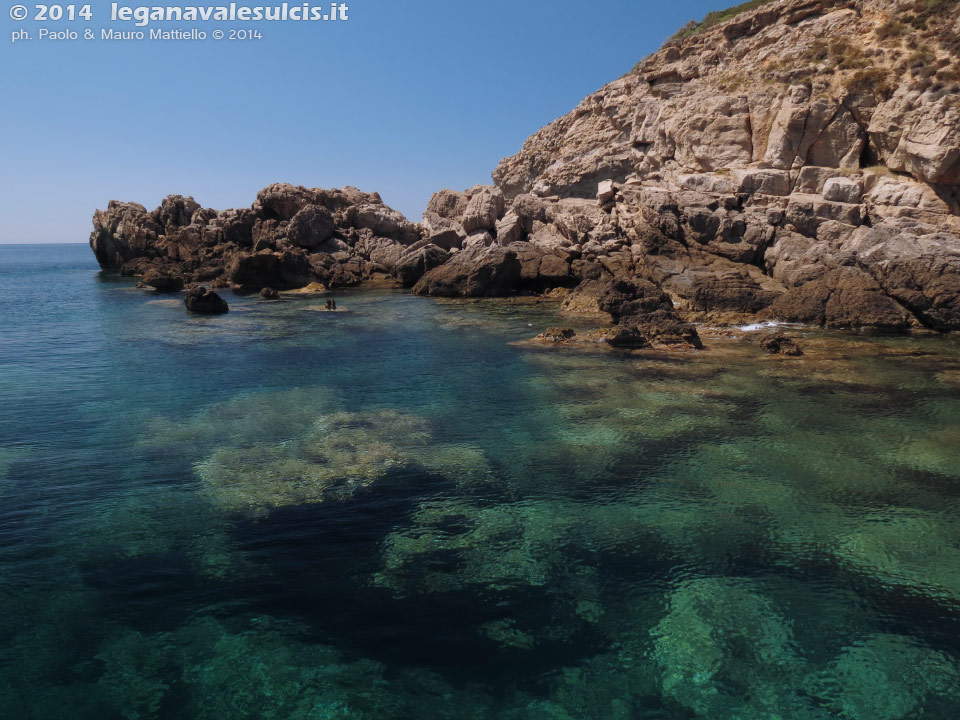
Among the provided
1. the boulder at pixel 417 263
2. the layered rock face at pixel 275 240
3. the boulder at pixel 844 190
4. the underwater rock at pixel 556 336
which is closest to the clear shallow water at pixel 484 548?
the underwater rock at pixel 556 336

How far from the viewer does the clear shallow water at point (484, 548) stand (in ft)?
30.3

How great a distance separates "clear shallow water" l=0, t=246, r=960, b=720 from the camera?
9.23 m

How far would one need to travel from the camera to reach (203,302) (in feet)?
157

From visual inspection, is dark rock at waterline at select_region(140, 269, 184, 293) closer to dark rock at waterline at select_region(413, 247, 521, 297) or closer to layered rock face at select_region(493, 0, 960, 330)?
dark rock at waterline at select_region(413, 247, 521, 297)

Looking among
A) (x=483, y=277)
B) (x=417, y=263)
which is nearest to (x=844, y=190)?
(x=483, y=277)

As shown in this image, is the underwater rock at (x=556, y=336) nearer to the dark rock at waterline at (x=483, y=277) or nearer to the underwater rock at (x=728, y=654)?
the dark rock at waterline at (x=483, y=277)

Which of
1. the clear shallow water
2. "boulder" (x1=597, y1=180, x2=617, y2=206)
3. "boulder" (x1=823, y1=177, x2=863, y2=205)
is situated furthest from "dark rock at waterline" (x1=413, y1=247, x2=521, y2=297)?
the clear shallow water

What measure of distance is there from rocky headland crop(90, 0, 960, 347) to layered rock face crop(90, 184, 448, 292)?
1.16 ft

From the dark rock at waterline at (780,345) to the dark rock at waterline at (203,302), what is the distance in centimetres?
3932

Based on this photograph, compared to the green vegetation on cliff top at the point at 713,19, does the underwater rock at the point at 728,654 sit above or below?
below

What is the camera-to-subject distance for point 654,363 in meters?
29.7

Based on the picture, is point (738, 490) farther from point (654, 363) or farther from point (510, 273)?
point (510, 273)

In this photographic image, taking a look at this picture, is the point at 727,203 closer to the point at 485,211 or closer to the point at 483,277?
the point at 483,277

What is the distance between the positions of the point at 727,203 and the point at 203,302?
41.5 metres
